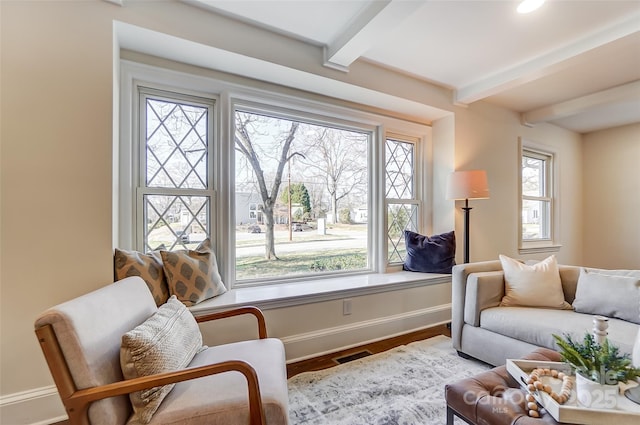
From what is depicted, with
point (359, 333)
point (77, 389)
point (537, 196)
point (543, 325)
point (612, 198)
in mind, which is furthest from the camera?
point (612, 198)

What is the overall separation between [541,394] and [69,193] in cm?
240

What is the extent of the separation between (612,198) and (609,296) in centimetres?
371

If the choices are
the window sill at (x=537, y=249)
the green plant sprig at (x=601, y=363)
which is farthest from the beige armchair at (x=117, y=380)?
the window sill at (x=537, y=249)

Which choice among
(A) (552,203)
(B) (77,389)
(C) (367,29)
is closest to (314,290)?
(B) (77,389)

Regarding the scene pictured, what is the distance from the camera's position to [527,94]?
3.30 meters

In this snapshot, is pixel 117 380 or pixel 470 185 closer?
pixel 117 380

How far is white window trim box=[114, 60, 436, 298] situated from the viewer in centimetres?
200

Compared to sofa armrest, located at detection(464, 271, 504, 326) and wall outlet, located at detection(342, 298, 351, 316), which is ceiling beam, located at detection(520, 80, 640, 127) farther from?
wall outlet, located at detection(342, 298, 351, 316)

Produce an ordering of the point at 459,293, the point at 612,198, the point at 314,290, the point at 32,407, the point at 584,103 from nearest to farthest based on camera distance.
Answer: the point at 32,407 < the point at 459,293 < the point at 314,290 < the point at 584,103 < the point at 612,198

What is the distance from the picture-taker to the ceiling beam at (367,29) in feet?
5.83

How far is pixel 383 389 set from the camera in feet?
5.90

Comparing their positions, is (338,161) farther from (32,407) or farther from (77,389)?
(32,407)

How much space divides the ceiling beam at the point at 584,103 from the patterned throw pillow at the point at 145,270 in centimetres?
454

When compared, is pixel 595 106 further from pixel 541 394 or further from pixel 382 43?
pixel 541 394
